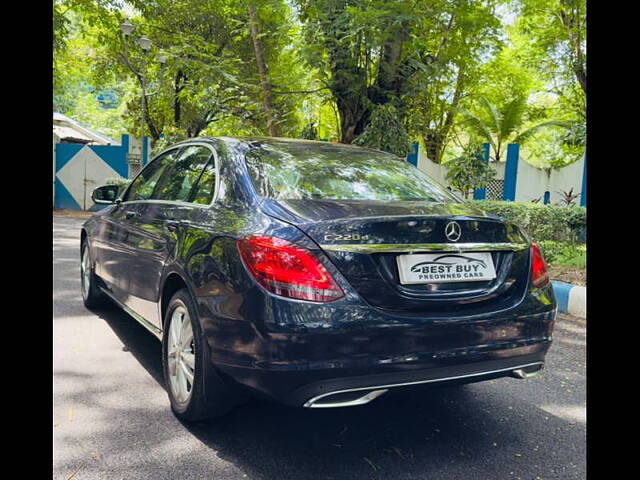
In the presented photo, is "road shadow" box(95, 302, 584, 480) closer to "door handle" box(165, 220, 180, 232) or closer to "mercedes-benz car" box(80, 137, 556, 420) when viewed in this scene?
"mercedes-benz car" box(80, 137, 556, 420)

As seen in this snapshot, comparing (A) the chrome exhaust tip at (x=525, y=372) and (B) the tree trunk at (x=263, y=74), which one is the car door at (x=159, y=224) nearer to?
(A) the chrome exhaust tip at (x=525, y=372)

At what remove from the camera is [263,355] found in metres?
2.38

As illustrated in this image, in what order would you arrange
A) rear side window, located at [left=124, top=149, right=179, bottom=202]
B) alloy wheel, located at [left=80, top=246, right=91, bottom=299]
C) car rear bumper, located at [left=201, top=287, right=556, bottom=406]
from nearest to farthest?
car rear bumper, located at [left=201, top=287, right=556, bottom=406] → rear side window, located at [left=124, top=149, right=179, bottom=202] → alloy wheel, located at [left=80, top=246, right=91, bottom=299]

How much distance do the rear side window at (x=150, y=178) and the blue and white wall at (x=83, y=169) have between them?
14.2 metres

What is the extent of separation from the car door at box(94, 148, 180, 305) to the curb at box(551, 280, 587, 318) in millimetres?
4205

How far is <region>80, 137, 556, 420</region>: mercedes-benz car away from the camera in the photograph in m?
2.37

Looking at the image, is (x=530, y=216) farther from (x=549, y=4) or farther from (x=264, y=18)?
(x=549, y=4)

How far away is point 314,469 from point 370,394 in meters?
0.43

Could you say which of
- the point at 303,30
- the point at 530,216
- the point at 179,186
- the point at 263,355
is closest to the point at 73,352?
the point at 179,186

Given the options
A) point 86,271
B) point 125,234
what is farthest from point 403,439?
point 86,271

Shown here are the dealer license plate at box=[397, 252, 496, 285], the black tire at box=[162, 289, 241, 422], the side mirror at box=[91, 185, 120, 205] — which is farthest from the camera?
the side mirror at box=[91, 185, 120, 205]

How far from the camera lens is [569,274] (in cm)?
686

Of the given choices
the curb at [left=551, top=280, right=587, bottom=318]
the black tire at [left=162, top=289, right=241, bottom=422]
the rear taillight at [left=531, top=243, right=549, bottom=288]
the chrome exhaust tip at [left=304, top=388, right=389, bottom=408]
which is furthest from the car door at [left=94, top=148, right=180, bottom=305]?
the curb at [left=551, top=280, right=587, bottom=318]

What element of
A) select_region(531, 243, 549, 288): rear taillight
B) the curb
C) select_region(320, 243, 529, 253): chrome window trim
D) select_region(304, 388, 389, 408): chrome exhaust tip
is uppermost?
select_region(320, 243, 529, 253): chrome window trim
